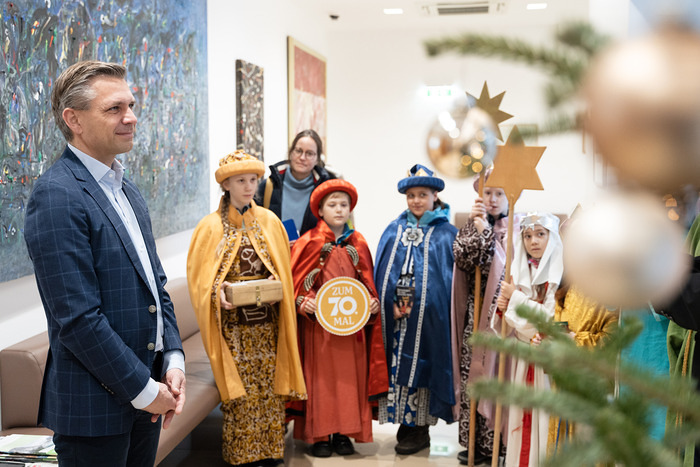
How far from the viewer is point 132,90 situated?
11.6 feet

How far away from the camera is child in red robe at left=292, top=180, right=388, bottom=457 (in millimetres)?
3430

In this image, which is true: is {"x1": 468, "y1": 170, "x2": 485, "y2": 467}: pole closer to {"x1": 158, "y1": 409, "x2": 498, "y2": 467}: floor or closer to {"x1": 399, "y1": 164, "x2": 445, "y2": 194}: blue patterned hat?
{"x1": 158, "y1": 409, "x2": 498, "y2": 467}: floor

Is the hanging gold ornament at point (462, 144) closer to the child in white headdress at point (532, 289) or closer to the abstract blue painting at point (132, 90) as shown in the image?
the child in white headdress at point (532, 289)

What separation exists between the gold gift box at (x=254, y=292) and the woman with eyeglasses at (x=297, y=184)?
848 millimetres

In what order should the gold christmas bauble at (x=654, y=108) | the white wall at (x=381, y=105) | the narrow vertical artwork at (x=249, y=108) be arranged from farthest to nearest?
the white wall at (x=381, y=105)
the narrow vertical artwork at (x=249, y=108)
the gold christmas bauble at (x=654, y=108)

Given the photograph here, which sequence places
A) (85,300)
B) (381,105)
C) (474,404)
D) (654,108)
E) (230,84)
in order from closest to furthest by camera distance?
(654,108) < (85,300) < (474,404) < (230,84) < (381,105)

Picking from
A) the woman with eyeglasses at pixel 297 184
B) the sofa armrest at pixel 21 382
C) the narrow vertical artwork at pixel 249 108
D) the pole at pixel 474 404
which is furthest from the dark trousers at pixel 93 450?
the narrow vertical artwork at pixel 249 108

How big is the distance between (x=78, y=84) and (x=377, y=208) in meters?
7.33

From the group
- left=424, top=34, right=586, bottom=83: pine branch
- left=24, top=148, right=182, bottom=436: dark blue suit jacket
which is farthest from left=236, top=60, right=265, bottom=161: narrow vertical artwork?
left=424, top=34, right=586, bottom=83: pine branch

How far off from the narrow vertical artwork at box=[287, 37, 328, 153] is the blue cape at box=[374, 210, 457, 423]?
376 centimetres

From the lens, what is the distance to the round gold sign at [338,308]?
3293 millimetres

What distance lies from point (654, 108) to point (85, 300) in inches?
63.4

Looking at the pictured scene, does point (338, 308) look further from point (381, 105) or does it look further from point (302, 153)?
point (381, 105)

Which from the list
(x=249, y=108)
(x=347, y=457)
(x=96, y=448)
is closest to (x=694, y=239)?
(x=96, y=448)
